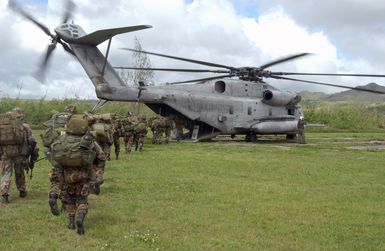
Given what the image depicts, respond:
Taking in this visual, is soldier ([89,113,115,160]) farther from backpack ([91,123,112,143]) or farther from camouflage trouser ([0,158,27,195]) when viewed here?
camouflage trouser ([0,158,27,195])

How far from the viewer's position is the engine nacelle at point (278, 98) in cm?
2564

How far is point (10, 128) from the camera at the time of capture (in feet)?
27.6

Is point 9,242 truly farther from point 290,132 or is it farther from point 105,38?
point 290,132

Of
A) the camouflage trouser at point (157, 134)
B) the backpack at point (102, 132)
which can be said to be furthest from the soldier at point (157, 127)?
the backpack at point (102, 132)

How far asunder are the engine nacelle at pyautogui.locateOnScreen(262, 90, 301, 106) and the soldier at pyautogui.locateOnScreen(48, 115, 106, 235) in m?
19.6

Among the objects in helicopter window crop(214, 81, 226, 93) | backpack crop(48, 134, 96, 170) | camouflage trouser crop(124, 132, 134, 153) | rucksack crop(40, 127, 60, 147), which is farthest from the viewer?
helicopter window crop(214, 81, 226, 93)

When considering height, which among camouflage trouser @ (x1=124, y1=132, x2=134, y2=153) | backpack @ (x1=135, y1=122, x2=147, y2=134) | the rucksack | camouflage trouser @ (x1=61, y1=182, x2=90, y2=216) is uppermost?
backpack @ (x1=135, y1=122, x2=147, y2=134)

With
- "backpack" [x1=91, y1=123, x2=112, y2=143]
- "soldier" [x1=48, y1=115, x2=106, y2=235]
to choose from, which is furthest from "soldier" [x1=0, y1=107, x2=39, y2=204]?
"soldier" [x1=48, y1=115, x2=106, y2=235]

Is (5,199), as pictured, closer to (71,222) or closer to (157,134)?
(71,222)

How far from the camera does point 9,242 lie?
6168 mm

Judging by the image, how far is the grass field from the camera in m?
6.30

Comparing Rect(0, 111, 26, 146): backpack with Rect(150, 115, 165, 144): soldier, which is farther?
Rect(150, 115, 165, 144): soldier

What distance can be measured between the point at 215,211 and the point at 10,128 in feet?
13.2

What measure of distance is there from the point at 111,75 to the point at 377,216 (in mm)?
16318
